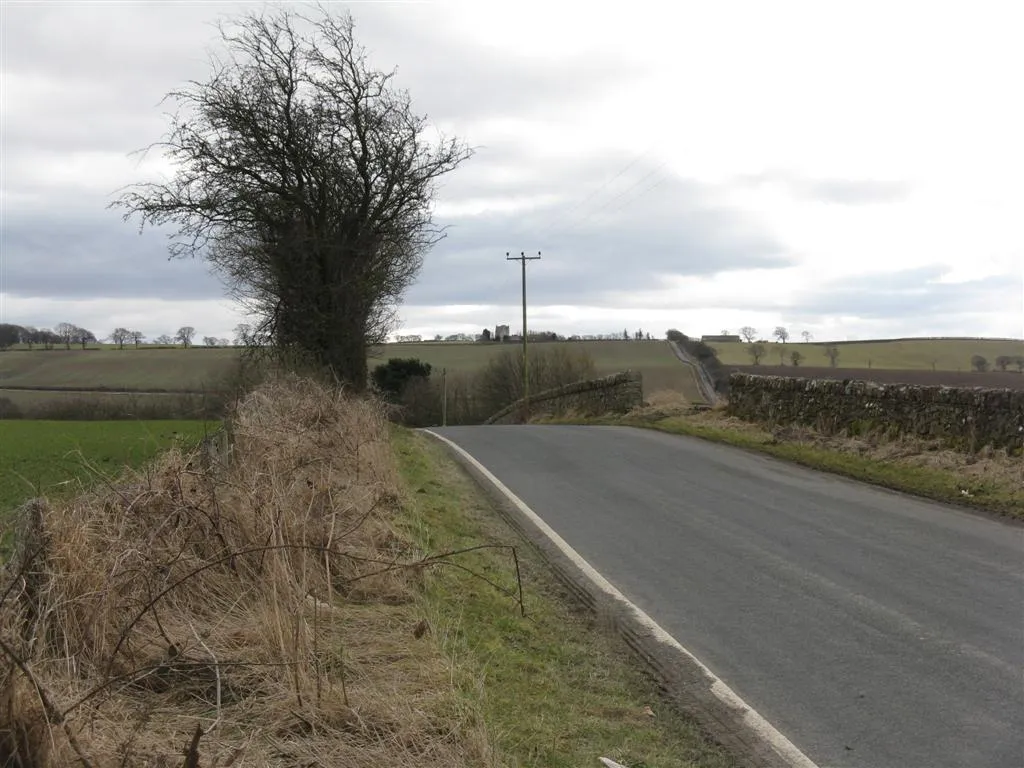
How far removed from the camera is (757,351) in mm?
60188

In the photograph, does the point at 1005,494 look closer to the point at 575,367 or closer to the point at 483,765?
the point at 483,765

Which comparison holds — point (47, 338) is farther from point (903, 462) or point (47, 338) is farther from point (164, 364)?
point (903, 462)

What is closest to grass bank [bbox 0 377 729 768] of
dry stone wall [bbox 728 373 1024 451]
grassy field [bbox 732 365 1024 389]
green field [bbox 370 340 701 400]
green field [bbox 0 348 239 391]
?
dry stone wall [bbox 728 373 1024 451]

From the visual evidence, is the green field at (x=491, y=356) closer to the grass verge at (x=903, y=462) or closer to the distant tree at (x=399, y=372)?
the distant tree at (x=399, y=372)

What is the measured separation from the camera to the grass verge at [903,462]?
11648 millimetres

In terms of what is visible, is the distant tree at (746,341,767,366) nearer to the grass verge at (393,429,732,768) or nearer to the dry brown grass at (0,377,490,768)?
the grass verge at (393,429,732,768)

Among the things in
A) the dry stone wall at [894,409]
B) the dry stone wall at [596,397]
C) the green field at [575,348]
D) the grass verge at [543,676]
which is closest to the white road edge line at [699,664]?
the grass verge at [543,676]

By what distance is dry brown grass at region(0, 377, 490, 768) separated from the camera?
340 cm

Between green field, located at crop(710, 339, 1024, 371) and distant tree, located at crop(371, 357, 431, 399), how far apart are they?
77.5 feet

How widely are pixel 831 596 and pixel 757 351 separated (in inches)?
2161

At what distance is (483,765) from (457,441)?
17290 millimetres

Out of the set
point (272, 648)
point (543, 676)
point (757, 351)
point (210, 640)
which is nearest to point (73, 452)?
Result: point (210, 640)

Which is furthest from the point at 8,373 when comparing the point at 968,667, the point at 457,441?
the point at 968,667

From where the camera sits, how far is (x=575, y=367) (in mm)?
71875
